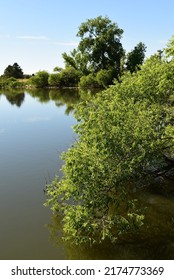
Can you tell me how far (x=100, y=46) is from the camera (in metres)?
87.9

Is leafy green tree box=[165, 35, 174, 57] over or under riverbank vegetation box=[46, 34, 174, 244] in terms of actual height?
over

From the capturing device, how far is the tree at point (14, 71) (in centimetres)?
13950

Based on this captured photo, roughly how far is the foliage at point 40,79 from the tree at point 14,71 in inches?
1210

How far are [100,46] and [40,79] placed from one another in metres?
27.8

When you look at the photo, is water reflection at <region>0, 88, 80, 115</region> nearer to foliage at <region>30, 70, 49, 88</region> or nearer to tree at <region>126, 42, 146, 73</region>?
tree at <region>126, 42, 146, 73</region>

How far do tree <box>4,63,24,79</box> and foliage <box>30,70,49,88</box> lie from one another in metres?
30.7

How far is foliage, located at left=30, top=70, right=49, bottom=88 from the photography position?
108m

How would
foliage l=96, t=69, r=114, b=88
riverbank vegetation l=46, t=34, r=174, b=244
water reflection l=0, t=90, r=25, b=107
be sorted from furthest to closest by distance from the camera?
foliage l=96, t=69, r=114, b=88 → water reflection l=0, t=90, r=25, b=107 → riverbank vegetation l=46, t=34, r=174, b=244

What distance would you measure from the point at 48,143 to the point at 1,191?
38.6 ft

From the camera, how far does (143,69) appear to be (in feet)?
64.7

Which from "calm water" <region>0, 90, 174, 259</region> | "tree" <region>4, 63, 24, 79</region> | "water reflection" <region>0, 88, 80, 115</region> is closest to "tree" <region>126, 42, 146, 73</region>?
"water reflection" <region>0, 88, 80, 115</region>

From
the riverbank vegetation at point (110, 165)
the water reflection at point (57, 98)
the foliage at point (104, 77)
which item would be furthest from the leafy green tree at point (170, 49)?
the foliage at point (104, 77)

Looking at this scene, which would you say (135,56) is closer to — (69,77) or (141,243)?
(69,77)
